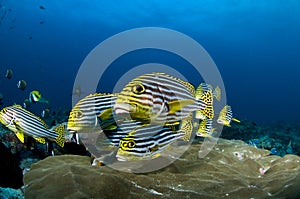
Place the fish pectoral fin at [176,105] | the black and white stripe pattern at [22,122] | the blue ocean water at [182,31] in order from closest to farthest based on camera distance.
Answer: the fish pectoral fin at [176,105]
the black and white stripe pattern at [22,122]
the blue ocean water at [182,31]

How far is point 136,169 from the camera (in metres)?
3.86

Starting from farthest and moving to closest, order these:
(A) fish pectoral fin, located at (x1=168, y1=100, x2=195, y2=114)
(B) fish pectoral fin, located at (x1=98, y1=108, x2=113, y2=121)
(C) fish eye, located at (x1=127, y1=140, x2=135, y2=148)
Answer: (B) fish pectoral fin, located at (x1=98, y1=108, x2=113, y2=121)
(C) fish eye, located at (x1=127, y1=140, x2=135, y2=148)
(A) fish pectoral fin, located at (x1=168, y1=100, x2=195, y2=114)

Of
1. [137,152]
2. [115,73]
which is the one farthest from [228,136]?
[115,73]

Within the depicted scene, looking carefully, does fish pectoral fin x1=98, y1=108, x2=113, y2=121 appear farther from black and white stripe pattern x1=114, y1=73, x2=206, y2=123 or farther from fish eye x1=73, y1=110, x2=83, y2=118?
black and white stripe pattern x1=114, y1=73, x2=206, y2=123

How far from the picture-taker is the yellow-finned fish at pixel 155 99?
92.8 inches

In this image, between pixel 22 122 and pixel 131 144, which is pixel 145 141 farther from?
pixel 22 122

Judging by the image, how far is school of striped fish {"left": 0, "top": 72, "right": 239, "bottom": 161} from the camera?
95.7 inches

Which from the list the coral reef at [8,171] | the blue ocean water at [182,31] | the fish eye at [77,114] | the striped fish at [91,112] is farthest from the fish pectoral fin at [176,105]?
the blue ocean water at [182,31]

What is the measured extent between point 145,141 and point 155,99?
80 centimetres

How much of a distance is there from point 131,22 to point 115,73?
49946 mm

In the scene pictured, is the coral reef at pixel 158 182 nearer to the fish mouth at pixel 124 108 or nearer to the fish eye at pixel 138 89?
the fish mouth at pixel 124 108

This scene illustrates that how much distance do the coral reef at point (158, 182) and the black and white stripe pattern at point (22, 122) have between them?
0.56 meters

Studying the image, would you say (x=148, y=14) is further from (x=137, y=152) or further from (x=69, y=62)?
(x=69, y=62)

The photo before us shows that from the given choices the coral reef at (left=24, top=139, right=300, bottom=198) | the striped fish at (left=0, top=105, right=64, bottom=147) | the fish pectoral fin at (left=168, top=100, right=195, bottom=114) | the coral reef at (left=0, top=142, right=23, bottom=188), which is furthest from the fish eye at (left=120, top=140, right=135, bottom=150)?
the coral reef at (left=0, top=142, right=23, bottom=188)
